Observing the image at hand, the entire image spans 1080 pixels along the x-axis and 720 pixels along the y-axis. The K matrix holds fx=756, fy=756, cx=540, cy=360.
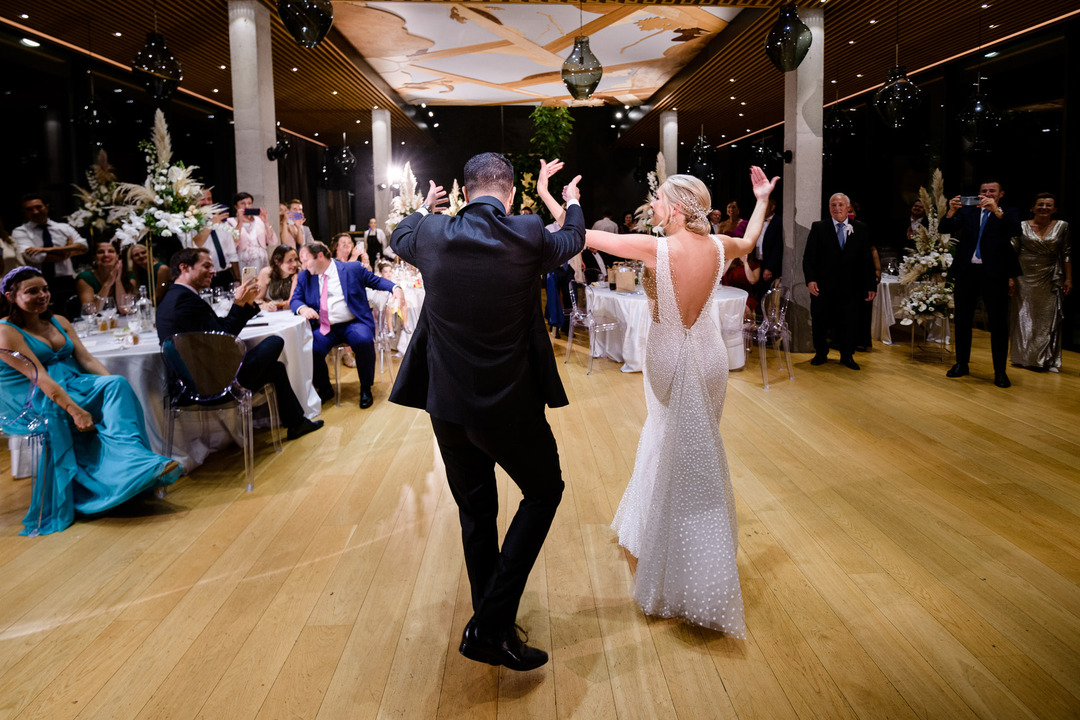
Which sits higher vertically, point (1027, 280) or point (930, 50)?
point (930, 50)

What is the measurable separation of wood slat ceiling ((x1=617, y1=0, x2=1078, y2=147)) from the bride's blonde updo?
20.6 ft

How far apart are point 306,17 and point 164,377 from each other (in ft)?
7.29

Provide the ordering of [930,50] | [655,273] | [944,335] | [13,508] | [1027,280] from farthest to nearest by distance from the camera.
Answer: [930,50] → [944,335] → [1027,280] → [13,508] → [655,273]

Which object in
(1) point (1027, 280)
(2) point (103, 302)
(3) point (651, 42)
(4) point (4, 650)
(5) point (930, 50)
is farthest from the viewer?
(3) point (651, 42)

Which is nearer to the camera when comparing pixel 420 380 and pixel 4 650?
pixel 420 380

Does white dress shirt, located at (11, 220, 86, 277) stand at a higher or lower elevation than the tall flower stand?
higher

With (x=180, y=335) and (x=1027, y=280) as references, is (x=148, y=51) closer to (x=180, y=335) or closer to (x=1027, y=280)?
(x=180, y=335)

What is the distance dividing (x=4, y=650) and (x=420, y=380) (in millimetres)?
1784

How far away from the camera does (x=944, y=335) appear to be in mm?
8328

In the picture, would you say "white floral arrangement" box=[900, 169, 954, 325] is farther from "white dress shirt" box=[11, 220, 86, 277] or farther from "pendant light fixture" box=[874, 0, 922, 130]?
"white dress shirt" box=[11, 220, 86, 277]

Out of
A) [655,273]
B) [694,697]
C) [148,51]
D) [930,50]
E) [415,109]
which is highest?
[415,109]

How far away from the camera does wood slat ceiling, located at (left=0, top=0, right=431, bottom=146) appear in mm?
7750

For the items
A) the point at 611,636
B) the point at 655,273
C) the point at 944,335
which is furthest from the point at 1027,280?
the point at 611,636

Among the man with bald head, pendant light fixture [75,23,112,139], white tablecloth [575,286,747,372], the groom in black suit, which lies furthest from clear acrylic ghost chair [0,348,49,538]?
the man with bald head
